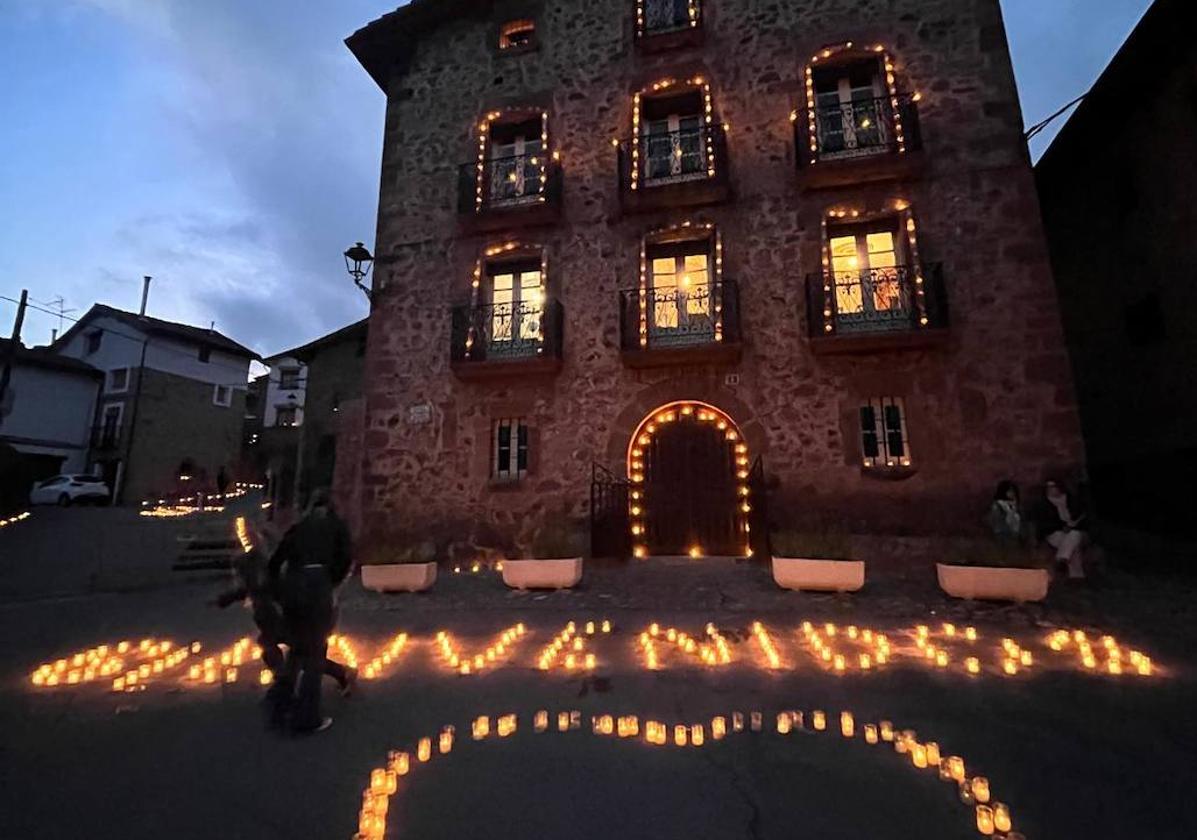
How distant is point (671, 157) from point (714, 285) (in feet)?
9.53

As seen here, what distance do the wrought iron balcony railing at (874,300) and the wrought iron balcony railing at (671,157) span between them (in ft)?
9.81

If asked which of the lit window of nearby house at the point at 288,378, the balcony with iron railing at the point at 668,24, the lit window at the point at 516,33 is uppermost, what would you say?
the lit window at the point at 516,33

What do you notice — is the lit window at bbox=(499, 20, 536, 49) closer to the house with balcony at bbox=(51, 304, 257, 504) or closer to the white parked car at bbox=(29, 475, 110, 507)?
the white parked car at bbox=(29, 475, 110, 507)

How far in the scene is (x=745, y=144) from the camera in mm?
10109

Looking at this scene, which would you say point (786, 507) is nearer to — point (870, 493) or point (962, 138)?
point (870, 493)

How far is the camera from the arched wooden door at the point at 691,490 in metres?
9.20

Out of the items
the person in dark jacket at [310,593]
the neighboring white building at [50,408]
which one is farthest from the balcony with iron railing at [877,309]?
the neighboring white building at [50,408]

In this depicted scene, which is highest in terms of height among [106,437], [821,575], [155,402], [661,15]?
[661,15]

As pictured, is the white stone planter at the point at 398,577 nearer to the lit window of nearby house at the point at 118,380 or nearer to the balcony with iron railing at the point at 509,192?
the balcony with iron railing at the point at 509,192

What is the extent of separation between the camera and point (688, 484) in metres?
9.45

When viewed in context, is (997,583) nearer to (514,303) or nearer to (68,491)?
(514,303)

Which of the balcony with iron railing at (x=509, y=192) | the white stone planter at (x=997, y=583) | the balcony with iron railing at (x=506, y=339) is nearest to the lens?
the white stone planter at (x=997, y=583)

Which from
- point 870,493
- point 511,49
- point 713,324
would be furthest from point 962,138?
point 511,49

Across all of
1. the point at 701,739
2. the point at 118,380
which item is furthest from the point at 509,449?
the point at 118,380
